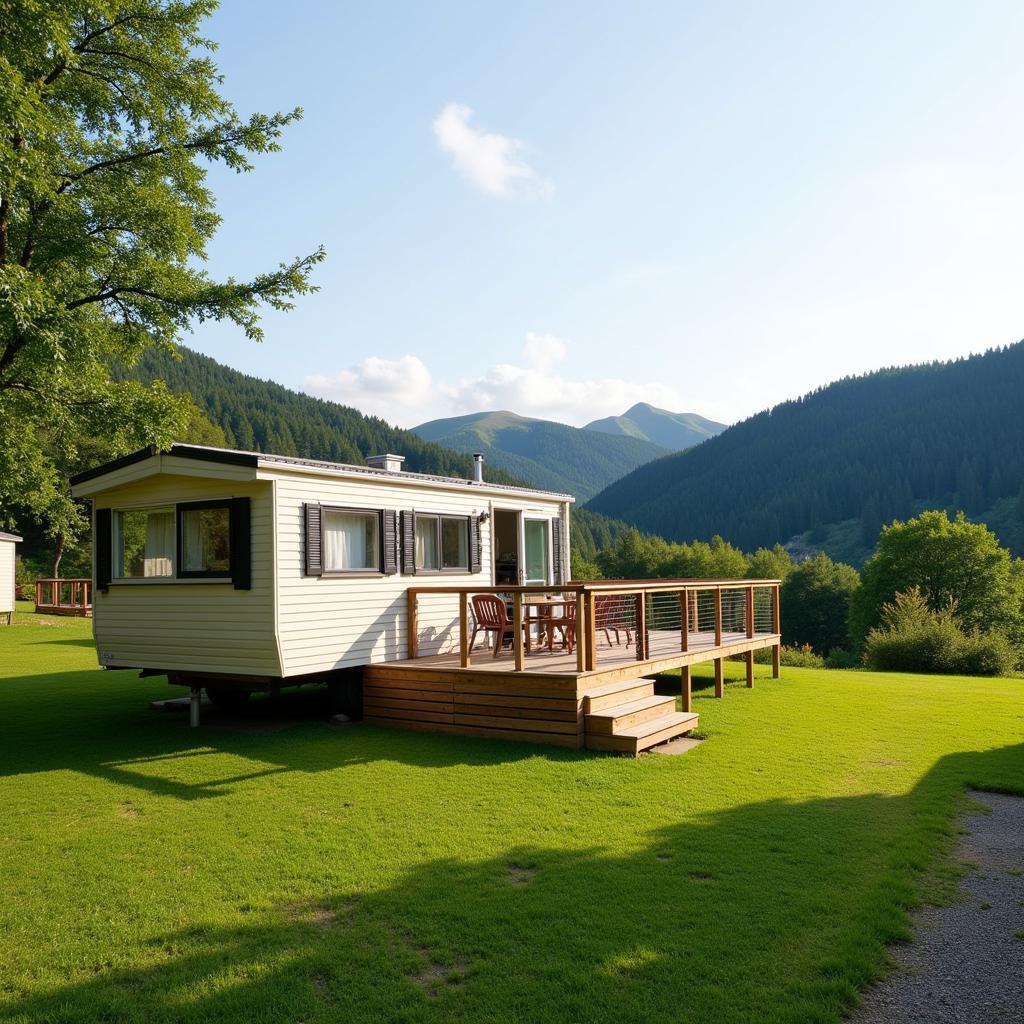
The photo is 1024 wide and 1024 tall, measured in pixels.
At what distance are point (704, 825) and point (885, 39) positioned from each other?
1041 cm

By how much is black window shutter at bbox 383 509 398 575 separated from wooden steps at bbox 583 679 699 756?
3082 millimetres

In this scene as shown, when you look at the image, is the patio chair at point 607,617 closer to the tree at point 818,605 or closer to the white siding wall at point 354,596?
the white siding wall at point 354,596

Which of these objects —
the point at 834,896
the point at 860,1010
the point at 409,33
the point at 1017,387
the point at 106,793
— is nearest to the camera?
the point at 860,1010

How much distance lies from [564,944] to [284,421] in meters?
81.7

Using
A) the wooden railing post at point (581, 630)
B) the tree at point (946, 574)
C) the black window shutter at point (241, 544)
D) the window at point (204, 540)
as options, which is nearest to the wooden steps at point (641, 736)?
the wooden railing post at point (581, 630)

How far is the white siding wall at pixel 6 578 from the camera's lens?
25344 millimetres

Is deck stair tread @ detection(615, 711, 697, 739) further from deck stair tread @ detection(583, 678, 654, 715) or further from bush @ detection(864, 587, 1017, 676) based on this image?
bush @ detection(864, 587, 1017, 676)

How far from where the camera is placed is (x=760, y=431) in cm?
15562

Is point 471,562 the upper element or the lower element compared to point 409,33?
lower

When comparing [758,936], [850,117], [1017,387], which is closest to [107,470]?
[758,936]

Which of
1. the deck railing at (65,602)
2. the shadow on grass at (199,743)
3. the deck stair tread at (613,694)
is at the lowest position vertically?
the shadow on grass at (199,743)

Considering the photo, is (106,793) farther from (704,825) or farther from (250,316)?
(250,316)

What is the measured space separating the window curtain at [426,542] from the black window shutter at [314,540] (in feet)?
5.83

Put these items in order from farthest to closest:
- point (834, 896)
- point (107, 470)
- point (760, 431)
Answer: point (760, 431) → point (107, 470) → point (834, 896)
